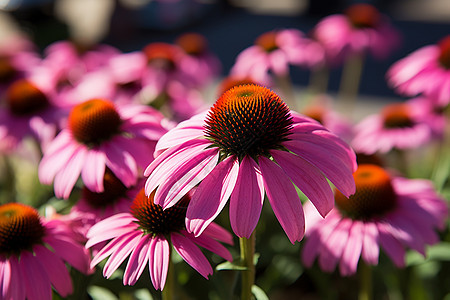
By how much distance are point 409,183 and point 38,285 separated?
98 cm

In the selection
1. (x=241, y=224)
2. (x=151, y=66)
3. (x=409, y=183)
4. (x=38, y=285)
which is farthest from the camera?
(x=151, y=66)

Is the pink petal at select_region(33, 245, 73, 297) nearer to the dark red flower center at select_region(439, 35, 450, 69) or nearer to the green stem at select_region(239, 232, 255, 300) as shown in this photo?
the green stem at select_region(239, 232, 255, 300)

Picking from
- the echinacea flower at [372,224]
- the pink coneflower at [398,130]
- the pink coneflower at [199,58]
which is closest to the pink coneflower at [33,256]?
the echinacea flower at [372,224]

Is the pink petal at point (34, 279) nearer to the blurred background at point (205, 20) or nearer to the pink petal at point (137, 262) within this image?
the pink petal at point (137, 262)

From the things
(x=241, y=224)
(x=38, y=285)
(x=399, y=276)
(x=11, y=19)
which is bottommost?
(x=11, y=19)

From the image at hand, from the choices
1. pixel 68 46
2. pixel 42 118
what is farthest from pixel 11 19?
pixel 42 118

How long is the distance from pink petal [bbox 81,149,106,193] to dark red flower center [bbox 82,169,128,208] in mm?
→ 50

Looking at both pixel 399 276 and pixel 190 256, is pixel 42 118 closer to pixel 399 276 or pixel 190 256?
pixel 190 256

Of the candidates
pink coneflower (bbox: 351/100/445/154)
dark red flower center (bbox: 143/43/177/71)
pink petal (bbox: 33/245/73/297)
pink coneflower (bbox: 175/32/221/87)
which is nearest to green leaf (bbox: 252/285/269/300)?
→ pink petal (bbox: 33/245/73/297)

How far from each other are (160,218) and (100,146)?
0.34 meters

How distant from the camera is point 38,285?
89 centimetres

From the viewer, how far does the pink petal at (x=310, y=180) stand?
78 centimetres

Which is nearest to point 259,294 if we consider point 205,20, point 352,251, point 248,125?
point 352,251

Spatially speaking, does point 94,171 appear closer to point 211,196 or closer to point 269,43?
point 211,196
